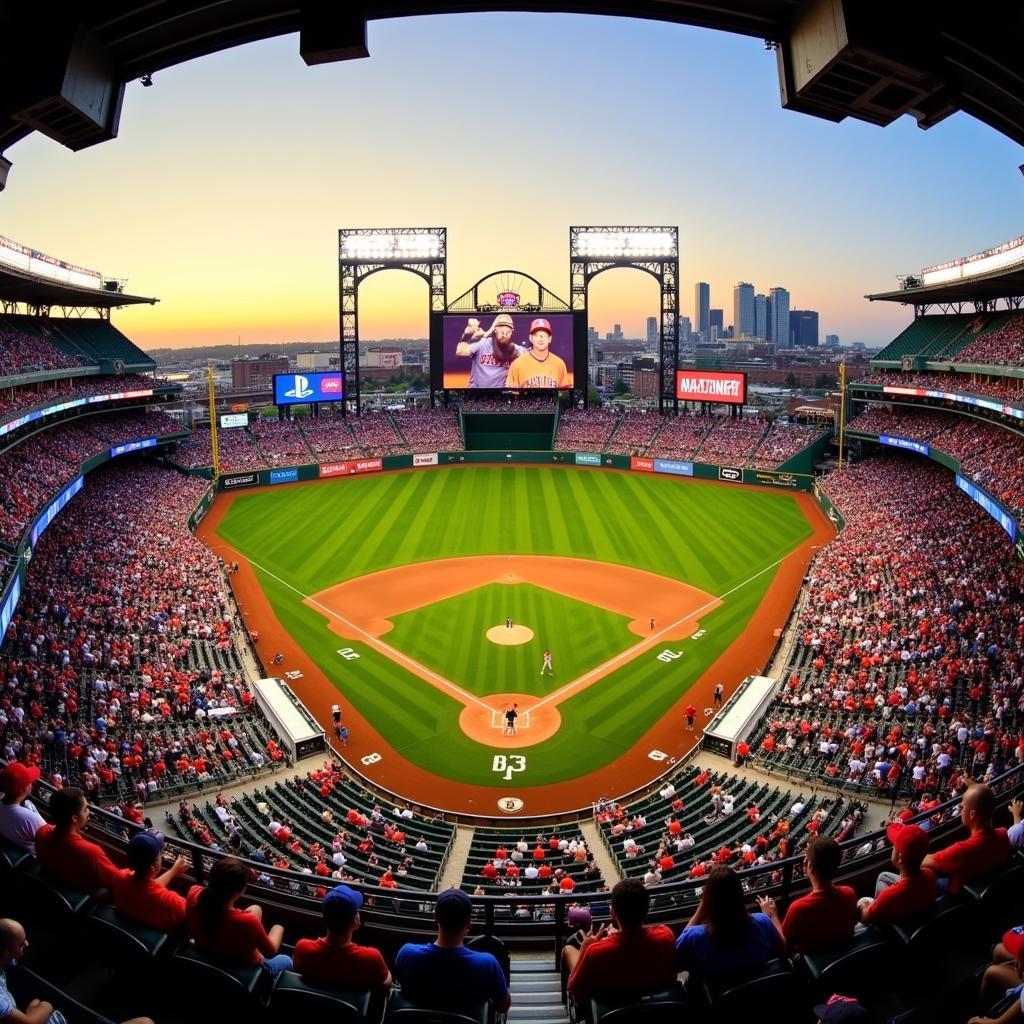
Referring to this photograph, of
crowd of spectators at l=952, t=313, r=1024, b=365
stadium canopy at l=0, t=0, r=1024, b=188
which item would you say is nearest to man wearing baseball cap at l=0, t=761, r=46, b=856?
stadium canopy at l=0, t=0, r=1024, b=188

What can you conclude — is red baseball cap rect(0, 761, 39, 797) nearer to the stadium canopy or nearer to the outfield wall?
the stadium canopy

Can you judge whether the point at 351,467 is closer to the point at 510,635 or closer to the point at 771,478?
the point at 771,478

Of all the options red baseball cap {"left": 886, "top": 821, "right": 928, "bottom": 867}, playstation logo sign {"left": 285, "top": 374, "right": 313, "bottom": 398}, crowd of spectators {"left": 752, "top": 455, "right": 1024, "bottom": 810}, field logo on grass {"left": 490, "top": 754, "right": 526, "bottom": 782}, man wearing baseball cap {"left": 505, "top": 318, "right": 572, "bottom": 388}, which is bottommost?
field logo on grass {"left": 490, "top": 754, "right": 526, "bottom": 782}

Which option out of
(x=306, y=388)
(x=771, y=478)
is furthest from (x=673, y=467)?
(x=306, y=388)

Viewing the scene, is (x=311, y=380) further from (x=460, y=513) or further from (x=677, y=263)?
(x=677, y=263)

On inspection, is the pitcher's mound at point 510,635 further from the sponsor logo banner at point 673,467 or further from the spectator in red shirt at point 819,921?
the sponsor logo banner at point 673,467

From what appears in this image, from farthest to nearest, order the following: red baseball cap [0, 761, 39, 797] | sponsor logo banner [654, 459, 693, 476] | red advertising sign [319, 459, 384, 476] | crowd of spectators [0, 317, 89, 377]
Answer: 1. red advertising sign [319, 459, 384, 476]
2. sponsor logo banner [654, 459, 693, 476]
3. crowd of spectators [0, 317, 89, 377]
4. red baseball cap [0, 761, 39, 797]
